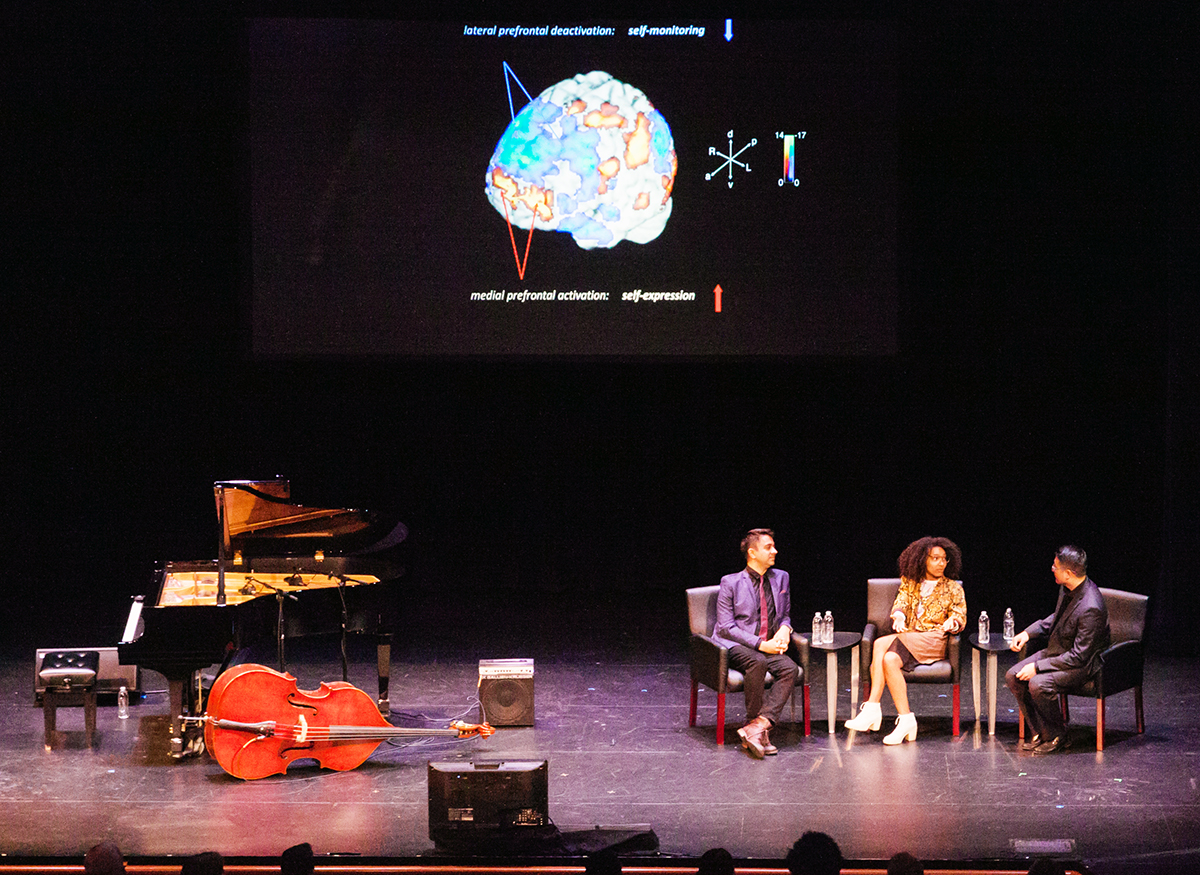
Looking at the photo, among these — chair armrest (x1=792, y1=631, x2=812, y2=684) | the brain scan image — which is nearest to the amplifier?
chair armrest (x1=792, y1=631, x2=812, y2=684)

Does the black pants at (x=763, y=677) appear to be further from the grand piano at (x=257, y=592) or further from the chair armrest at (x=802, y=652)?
the grand piano at (x=257, y=592)

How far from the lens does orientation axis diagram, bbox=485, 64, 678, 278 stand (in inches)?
339

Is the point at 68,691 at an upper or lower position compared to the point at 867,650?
lower

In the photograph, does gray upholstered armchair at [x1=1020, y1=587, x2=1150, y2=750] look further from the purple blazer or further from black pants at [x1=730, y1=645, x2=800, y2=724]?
the purple blazer

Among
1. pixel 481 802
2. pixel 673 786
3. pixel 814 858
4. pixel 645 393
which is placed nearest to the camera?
pixel 814 858

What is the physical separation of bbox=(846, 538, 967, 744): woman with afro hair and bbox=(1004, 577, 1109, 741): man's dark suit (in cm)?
45

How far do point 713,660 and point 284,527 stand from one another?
7.90 ft

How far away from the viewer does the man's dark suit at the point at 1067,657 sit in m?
6.48

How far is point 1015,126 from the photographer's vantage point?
29.3 feet

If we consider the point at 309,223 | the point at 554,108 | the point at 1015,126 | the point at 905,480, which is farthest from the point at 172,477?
the point at 1015,126

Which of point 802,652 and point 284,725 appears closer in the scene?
point 284,725

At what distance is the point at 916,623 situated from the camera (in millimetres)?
6902

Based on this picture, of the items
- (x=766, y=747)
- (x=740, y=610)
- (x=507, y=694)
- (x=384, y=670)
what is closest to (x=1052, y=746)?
(x=766, y=747)

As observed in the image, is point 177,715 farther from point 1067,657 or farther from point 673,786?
point 1067,657
